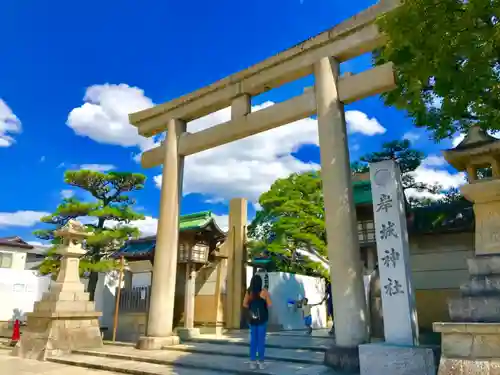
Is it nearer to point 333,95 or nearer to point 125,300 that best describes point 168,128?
point 333,95

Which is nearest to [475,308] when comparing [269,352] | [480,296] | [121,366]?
[480,296]

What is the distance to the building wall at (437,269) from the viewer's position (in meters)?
8.79

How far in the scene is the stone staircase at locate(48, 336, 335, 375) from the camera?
6641 millimetres

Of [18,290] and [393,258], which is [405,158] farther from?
[18,290]


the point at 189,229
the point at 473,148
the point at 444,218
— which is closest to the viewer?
the point at 473,148

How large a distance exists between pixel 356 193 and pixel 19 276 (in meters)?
21.9

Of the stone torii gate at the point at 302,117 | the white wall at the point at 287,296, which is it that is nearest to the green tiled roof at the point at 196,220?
the stone torii gate at the point at 302,117

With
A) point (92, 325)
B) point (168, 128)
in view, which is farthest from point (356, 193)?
Answer: point (92, 325)

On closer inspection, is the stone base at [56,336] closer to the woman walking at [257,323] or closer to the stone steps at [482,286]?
the woman walking at [257,323]

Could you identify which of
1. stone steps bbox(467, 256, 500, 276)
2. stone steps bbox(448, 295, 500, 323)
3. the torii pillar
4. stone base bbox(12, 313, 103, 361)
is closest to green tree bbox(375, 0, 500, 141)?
stone steps bbox(467, 256, 500, 276)

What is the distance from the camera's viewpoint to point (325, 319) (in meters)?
20.6

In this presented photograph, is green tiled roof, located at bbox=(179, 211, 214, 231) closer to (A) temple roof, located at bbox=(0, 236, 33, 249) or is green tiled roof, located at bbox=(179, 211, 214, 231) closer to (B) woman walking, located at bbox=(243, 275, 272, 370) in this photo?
(B) woman walking, located at bbox=(243, 275, 272, 370)

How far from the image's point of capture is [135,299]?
14008 millimetres

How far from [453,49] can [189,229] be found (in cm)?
1031
